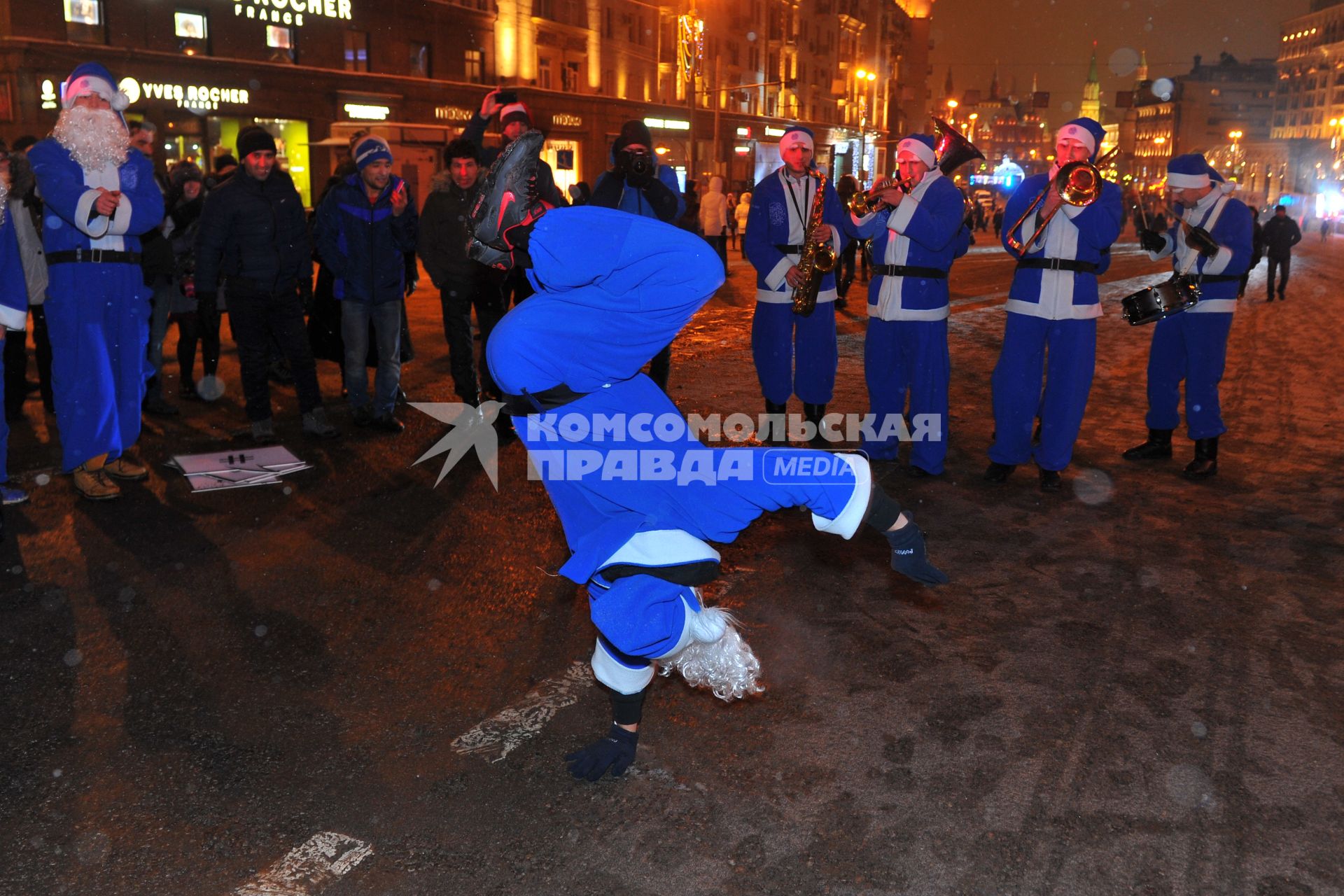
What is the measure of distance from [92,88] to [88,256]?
973 mm

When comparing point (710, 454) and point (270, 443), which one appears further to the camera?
point (270, 443)

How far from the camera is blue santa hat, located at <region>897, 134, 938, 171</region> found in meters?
6.77

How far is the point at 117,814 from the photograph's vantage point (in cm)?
314

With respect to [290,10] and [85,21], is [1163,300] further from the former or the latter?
[290,10]

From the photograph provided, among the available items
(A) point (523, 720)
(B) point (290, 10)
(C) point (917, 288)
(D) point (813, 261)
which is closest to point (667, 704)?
(A) point (523, 720)

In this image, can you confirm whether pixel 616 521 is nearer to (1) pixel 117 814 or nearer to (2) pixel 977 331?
(1) pixel 117 814

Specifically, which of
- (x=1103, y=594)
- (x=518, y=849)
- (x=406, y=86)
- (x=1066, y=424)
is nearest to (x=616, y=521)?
(x=518, y=849)

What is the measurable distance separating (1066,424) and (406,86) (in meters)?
31.7

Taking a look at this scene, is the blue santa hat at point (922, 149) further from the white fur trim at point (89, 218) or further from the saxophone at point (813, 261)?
the white fur trim at point (89, 218)

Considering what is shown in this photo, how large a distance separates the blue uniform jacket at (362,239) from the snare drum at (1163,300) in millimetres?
5307

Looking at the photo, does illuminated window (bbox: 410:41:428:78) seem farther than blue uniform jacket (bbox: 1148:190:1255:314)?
Yes

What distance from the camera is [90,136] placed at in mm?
5902

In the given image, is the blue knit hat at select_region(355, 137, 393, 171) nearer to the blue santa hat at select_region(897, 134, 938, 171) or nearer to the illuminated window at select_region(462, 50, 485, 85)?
the blue santa hat at select_region(897, 134, 938, 171)

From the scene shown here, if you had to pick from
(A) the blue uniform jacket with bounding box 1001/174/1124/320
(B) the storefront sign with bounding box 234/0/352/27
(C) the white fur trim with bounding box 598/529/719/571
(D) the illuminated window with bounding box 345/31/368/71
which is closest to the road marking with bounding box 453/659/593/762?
(C) the white fur trim with bounding box 598/529/719/571
